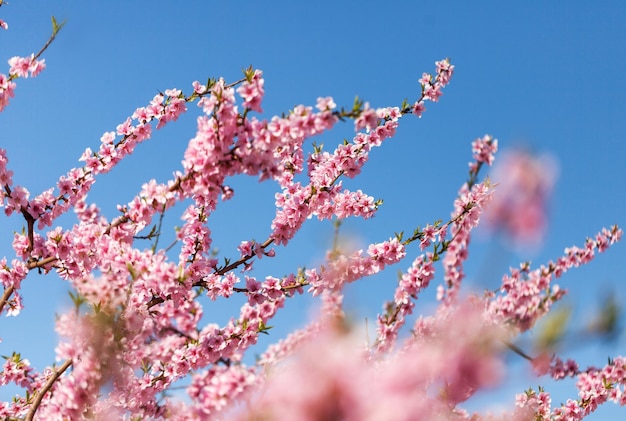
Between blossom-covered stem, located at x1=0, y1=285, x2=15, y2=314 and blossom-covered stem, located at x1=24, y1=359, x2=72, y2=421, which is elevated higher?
blossom-covered stem, located at x1=0, y1=285, x2=15, y2=314

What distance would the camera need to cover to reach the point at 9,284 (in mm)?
7684

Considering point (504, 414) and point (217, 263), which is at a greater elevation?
point (217, 263)

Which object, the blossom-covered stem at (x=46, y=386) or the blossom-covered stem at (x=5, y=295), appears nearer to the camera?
the blossom-covered stem at (x=46, y=386)

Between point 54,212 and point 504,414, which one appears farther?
point 54,212

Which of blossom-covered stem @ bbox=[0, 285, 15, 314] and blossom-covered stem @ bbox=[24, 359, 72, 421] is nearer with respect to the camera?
blossom-covered stem @ bbox=[24, 359, 72, 421]

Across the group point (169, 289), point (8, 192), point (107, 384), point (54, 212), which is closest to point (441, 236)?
point (169, 289)

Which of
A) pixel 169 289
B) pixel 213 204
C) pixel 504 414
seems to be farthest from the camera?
pixel 213 204

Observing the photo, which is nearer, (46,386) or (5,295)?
(46,386)

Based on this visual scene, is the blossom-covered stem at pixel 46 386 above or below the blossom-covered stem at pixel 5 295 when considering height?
below

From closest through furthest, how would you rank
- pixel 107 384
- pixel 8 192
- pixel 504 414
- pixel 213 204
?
1. pixel 504 414
2. pixel 107 384
3. pixel 213 204
4. pixel 8 192

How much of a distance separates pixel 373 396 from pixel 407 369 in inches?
4.2

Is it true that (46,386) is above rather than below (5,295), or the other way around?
Result: below

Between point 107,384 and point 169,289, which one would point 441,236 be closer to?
point 169,289

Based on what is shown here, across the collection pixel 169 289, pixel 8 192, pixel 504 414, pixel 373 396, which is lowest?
pixel 373 396
